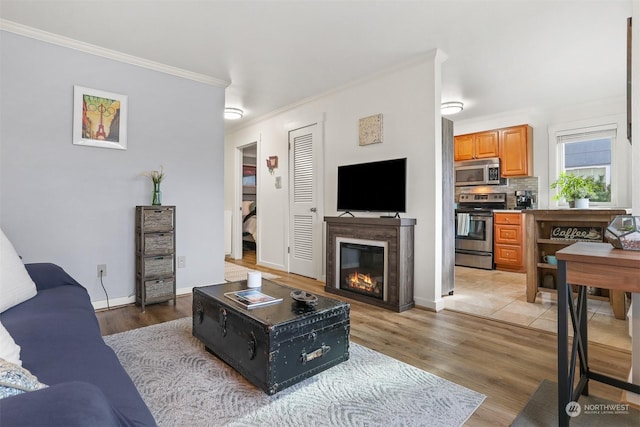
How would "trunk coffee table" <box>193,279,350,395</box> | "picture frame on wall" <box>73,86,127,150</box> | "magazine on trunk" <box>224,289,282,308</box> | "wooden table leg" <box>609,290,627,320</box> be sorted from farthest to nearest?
"picture frame on wall" <box>73,86,127,150</box> → "wooden table leg" <box>609,290,627,320</box> → "magazine on trunk" <box>224,289,282,308</box> → "trunk coffee table" <box>193,279,350,395</box>

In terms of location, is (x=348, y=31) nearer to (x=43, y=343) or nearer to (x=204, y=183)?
(x=204, y=183)

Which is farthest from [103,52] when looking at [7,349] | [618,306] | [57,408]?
[618,306]

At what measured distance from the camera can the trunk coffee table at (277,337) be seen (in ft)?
5.29

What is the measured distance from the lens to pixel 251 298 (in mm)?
1957

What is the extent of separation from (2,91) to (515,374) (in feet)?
14.3

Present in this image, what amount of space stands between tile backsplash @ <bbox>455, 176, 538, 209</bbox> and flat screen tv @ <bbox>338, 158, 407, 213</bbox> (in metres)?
3.08

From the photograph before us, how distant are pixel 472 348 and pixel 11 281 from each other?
278 centimetres

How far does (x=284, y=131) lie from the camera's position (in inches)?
197

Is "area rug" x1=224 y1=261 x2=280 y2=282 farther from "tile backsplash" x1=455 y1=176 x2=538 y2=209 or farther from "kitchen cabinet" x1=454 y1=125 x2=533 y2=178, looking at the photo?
"kitchen cabinet" x1=454 y1=125 x2=533 y2=178

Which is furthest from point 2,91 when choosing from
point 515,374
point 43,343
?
point 515,374

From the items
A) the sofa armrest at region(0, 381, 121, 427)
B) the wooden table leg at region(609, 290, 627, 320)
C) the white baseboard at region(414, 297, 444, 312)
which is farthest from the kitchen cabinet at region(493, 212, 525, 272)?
the sofa armrest at region(0, 381, 121, 427)

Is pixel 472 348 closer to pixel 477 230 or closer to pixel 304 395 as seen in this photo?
→ pixel 304 395

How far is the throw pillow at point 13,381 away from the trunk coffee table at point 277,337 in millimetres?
1017

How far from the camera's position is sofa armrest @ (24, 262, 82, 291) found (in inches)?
78.5
